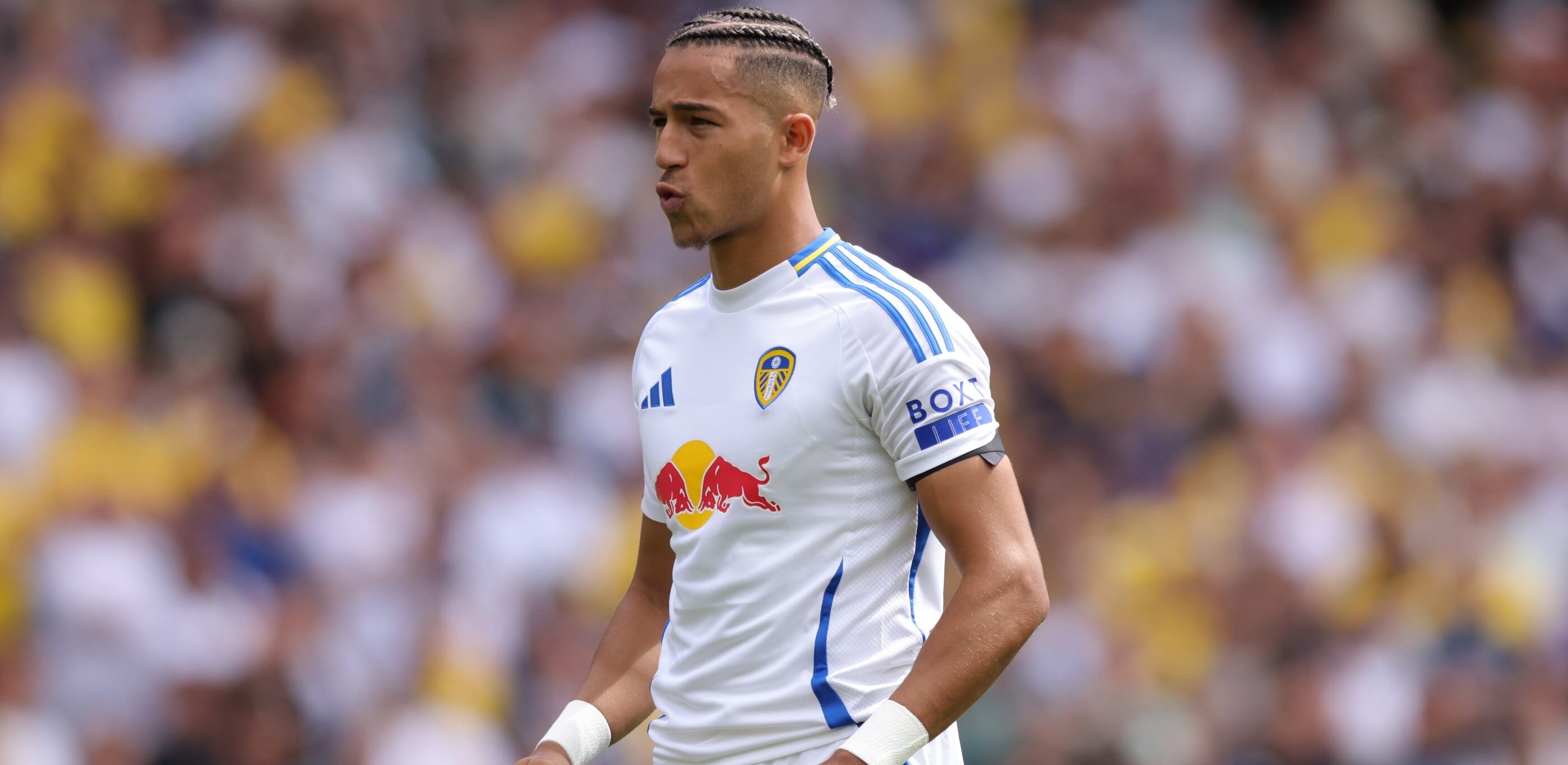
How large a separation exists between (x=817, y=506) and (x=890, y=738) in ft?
1.47

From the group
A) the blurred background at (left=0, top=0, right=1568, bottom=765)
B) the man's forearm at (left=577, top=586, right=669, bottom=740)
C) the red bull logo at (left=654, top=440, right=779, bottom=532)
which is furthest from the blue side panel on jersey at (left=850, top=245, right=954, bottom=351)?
the blurred background at (left=0, top=0, right=1568, bottom=765)

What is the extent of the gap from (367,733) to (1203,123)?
692cm

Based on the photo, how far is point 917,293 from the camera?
329cm

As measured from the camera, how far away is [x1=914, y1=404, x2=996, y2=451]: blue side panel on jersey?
10.2 feet

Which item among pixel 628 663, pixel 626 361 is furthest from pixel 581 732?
pixel 626 361

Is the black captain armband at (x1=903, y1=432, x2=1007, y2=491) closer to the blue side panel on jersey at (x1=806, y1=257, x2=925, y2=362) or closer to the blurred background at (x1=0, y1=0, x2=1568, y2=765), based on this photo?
the blue side panel on jersey at (x1=806, y1=257, x2=925, y2=362)

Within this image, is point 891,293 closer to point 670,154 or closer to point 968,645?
point 670,154

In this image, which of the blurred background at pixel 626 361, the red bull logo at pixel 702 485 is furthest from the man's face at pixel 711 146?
the blurred background at pixel 626 361

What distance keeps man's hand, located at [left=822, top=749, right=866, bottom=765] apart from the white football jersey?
0.16 meters

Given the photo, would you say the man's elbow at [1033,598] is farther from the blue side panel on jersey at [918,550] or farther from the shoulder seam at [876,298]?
the shoulder seam at [876,298]

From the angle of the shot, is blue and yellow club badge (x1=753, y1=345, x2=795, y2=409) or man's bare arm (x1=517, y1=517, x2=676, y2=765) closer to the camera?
blue and yellow club badge (x1=753, y1=345, x2=795, y2=409)

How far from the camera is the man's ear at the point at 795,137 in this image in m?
3.39

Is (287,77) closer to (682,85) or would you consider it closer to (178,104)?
(178,104)

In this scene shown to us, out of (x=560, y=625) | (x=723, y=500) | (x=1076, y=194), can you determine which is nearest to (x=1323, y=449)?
(x=1076, y=194)
